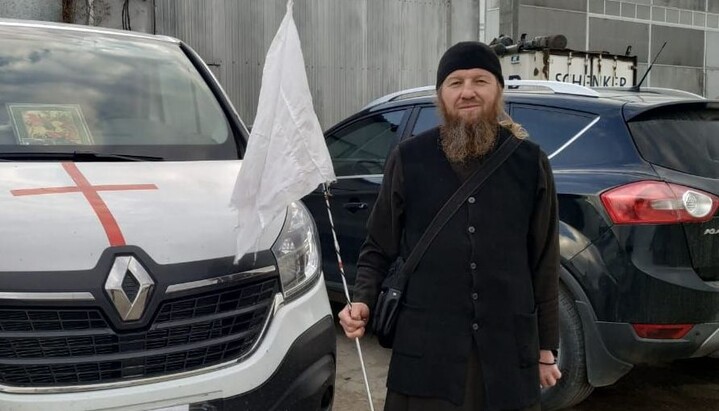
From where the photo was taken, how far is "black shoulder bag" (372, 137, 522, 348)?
218cm

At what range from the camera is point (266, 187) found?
2.35m

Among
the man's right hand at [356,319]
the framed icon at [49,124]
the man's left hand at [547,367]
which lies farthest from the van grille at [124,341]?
the framed icon at [49,124]

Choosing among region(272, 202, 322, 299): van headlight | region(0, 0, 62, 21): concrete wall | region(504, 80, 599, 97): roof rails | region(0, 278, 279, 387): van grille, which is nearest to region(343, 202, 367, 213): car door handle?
region(504, 80, 599, 97): roof rails

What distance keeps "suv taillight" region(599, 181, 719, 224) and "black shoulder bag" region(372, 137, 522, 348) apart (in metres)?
1.34


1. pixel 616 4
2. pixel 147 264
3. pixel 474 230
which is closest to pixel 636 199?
pixel 474 230

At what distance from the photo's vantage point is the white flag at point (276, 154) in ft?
7.68

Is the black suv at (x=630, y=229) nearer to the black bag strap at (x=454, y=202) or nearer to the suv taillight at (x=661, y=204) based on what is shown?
the suv taillight at (x=661, y=204)

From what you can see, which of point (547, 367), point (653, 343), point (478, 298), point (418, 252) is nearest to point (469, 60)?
point (418, 252)

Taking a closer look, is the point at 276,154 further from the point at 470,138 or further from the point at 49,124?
the point at 49,124

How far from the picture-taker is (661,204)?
10.8ft

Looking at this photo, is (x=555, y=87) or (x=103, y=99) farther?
(x=555, y=87)

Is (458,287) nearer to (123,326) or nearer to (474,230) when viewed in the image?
(474,230)

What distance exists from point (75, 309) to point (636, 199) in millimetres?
2499

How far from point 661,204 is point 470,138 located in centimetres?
153
